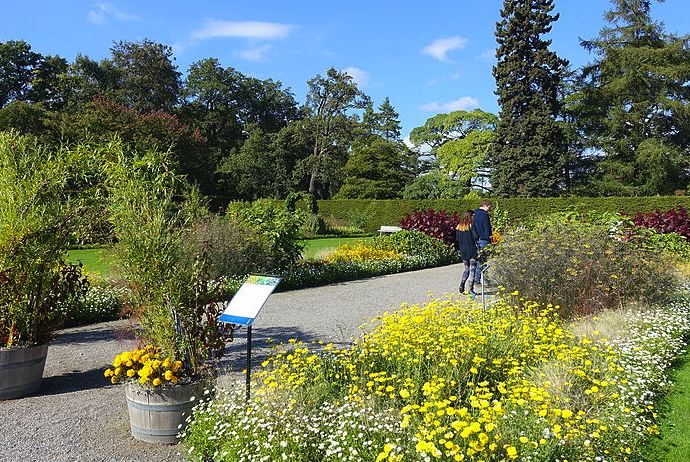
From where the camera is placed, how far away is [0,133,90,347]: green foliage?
15.8 feet

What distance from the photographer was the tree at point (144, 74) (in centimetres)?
3788

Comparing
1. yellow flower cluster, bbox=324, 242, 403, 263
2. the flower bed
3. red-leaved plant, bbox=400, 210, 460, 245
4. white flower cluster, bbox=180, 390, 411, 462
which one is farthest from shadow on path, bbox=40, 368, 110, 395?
red-leaved plant, bbox=400, 210, 460, 245

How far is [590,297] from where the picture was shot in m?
7.00

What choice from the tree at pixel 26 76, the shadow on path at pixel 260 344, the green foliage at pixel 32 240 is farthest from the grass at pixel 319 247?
the tree at pixel 26 76

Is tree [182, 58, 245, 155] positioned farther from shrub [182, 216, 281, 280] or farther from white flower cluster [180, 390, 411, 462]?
white flower cluster [180, 390, 411, 462]

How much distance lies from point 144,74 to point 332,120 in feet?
45.6

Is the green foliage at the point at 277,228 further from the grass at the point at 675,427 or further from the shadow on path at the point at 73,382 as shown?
the grass at the point at 675,427

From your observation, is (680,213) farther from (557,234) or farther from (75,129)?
(75,129)

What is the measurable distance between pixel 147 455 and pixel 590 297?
5666 mm

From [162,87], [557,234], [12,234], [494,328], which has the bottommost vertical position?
[494,328]

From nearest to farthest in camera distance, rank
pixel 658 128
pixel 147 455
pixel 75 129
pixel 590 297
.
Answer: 1. pixel 147 455
2. pixel 590 297
3. pixel 75 129
4. pixel 658 128

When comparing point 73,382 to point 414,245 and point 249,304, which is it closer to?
point 249,304

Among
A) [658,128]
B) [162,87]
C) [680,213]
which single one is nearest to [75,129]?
[162,87]

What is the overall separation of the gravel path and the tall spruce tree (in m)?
21.8
